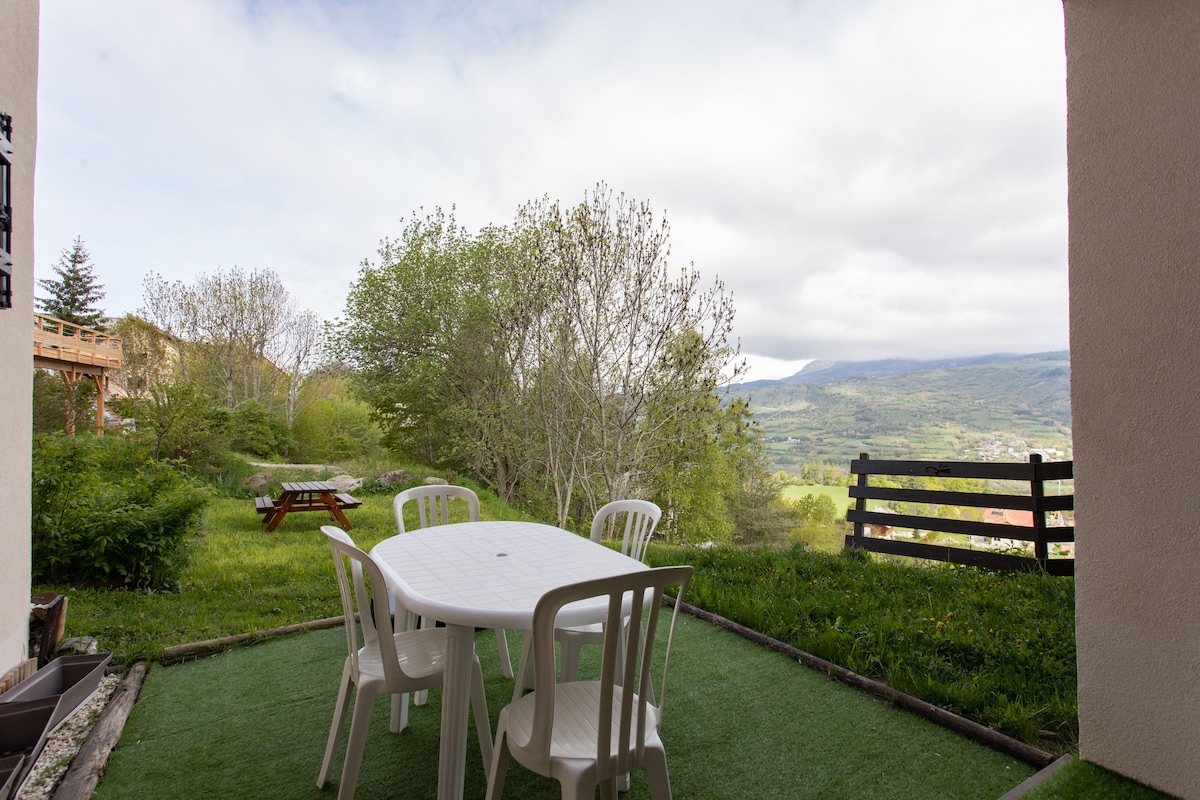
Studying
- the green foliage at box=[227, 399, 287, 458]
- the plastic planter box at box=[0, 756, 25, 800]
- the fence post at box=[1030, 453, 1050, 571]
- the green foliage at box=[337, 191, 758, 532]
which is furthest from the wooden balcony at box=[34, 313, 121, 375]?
the fence post at box=[1030, 453, 1050, 571]

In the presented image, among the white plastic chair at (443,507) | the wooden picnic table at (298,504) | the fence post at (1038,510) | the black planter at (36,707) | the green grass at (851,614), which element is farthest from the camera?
the wooden picnic table at (298,504)

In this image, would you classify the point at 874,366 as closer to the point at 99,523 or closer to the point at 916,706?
the point at 916,706

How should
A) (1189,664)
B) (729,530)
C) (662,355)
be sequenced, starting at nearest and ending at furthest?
1. (1189,664)
2. (662,355)
3. (729,530)

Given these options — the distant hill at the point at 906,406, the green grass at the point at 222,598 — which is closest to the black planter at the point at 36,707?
the green grass at the point at 222,598

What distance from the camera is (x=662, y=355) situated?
7.32m

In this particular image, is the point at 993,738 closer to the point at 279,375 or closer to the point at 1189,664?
the point at 1189,664

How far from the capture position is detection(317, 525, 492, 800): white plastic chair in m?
1.59

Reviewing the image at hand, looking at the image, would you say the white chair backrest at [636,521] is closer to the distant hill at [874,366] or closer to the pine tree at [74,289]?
the distant hill at [874,366]

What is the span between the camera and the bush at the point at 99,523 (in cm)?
341

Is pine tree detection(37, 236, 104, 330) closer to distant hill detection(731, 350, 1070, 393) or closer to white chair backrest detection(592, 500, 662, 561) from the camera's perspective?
distant hill detection(731, 350, 1070, 393)

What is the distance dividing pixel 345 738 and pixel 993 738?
7.75 ft

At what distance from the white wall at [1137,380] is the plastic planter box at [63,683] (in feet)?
11.4

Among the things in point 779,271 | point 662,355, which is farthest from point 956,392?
point 662,355

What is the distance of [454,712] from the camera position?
1550 millimetres
